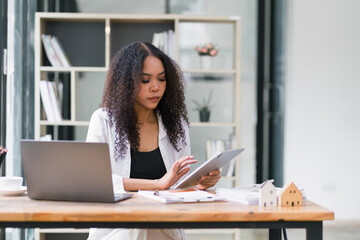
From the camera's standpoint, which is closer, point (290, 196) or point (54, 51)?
point (290, 196)

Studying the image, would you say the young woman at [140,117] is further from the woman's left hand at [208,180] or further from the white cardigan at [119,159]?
the woman's left hand at [208,180]

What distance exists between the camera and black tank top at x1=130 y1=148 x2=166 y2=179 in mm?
2248

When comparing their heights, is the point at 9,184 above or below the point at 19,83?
below

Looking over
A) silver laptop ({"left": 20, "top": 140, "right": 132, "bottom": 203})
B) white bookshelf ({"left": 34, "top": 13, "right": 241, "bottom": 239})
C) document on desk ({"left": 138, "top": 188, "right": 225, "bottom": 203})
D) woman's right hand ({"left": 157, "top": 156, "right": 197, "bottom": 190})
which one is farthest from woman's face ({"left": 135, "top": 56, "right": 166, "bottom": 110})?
white bookshelf ({"left": 34, "top": 13, "right": 241, "bottom": 239})

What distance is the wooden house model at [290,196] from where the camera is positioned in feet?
5.55

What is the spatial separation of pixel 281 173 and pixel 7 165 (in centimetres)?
268

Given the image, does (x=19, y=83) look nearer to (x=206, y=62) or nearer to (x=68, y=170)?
(x=206, y=62)

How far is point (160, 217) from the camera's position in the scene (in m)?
1.54

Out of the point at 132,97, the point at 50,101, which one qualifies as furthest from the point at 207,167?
the point at 50,101

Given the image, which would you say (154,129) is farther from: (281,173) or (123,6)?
(281,173)

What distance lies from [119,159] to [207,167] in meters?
0.47

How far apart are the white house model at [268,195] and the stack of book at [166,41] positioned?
231 centimetres

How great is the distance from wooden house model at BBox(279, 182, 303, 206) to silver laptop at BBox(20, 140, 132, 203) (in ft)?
1.73

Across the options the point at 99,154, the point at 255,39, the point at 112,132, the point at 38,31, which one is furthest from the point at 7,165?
the point at 255,39
